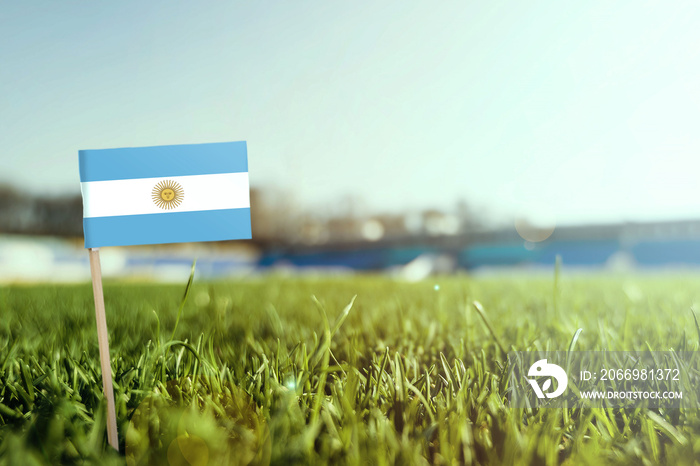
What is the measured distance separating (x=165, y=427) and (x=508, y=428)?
832mm

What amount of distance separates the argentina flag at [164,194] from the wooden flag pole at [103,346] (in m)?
0.06

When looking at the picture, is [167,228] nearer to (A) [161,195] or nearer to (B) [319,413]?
(A) [161,195]

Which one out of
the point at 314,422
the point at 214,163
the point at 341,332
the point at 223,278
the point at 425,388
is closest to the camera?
the point at 314,422

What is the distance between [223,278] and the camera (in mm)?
7004

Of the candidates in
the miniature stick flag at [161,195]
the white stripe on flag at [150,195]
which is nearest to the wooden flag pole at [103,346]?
the miniature stick flag at [161,195]

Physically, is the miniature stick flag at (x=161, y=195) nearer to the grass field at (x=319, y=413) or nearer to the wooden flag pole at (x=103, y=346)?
the wooden flag pole at (x=103, y=346)

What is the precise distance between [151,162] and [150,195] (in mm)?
88

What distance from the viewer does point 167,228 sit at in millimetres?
1226

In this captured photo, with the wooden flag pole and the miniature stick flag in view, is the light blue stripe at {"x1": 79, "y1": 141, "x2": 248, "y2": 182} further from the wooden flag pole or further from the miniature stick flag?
the wooden flag pole

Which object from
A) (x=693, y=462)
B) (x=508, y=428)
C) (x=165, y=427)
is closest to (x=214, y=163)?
(x=165, y=427)

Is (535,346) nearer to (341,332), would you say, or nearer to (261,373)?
(341,332)

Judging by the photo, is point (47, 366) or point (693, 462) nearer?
point (693, 462)

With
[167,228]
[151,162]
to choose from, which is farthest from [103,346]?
[151,162]

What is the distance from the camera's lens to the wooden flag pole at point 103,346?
107 centimetres
